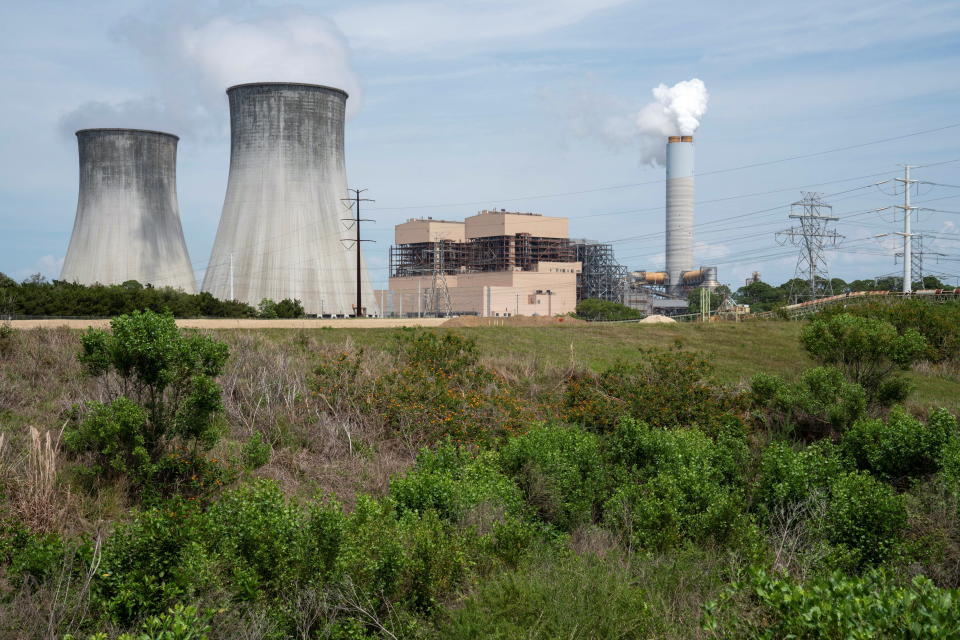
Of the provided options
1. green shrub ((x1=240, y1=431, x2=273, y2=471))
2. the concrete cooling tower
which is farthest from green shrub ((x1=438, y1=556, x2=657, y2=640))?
the concrete cooling tower

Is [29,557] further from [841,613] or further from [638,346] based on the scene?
[638,346]

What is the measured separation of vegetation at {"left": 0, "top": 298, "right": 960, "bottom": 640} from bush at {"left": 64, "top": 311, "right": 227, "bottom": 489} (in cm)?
3

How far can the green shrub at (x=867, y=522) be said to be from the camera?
9.80 metres

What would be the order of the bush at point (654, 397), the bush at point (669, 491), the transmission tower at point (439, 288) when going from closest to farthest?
the bush at point (669, 491) → the bush at point (654, 397) → the transmission tower at point (439, 288)

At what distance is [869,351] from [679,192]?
51.9 metres

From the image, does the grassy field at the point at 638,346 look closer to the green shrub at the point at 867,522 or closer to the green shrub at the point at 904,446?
the green shrub at the point at 904,446

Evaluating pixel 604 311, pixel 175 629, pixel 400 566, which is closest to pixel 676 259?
pixel 604 311

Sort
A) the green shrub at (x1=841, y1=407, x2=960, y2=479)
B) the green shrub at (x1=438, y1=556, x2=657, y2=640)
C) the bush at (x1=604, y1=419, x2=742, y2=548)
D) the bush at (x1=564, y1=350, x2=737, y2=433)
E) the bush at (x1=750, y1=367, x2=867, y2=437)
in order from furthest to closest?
the bush at (x1=750, y1=367, x2=867, y2=437) → the bush at (x1=564, y1=350, x2=737, y2=433) → the green shrub at (x1=841, y1=407, x2=960, y2=479) → the bush at (x1=604, y1=419, x2=742, y2=548) → the green shrub at (x1=438, y1=556, x2=657, y2=640)

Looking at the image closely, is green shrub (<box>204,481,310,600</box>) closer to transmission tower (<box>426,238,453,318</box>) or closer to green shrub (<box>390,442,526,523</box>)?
green shrub (<box>390,442,526,523</box>)

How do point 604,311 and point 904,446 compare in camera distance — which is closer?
point 904,446

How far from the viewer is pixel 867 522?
9.98m

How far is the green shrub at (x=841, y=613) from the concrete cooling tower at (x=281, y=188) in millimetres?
34633

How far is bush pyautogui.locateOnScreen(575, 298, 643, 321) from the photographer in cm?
6334

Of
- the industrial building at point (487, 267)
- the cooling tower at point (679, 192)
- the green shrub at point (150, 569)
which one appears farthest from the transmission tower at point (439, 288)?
the green shrub at point (150, 569)
